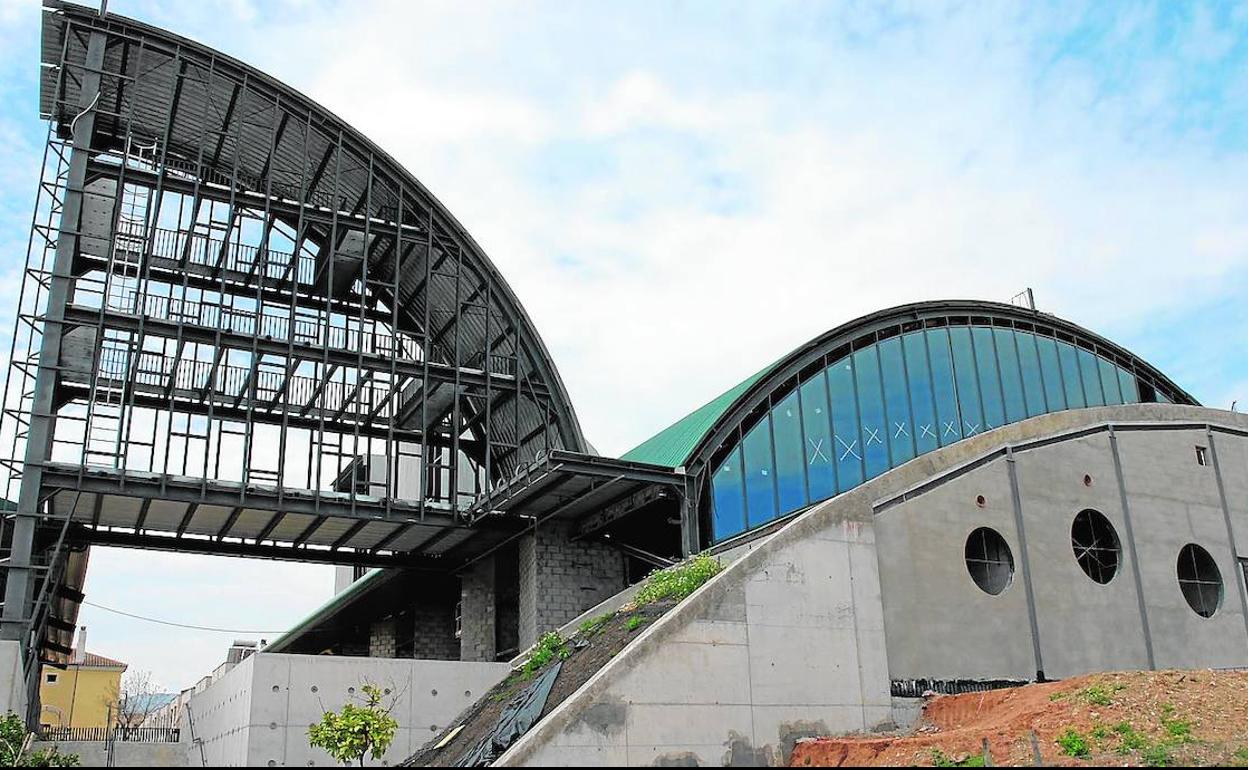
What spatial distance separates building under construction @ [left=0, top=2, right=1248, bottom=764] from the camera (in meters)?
25.0

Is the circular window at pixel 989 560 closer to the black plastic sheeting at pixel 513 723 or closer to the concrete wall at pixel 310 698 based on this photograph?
the black plastic sheeting at pixel 513 723

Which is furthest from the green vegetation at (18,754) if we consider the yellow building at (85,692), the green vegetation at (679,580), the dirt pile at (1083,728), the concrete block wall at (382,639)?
the yellow building at (85,692)

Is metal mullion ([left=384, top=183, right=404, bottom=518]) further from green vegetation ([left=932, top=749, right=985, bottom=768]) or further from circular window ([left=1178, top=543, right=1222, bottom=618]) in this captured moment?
circular window ([left=1178, top=543, right=1222, bottom=618])

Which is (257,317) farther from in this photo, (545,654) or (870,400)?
(870,400)

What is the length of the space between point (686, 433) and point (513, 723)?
14478 millimetres

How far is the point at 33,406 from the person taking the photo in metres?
32.2

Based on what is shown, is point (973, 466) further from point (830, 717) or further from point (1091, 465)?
point (830, 717)

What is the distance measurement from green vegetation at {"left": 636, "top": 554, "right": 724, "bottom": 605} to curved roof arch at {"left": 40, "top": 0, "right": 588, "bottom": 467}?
11.8 meters

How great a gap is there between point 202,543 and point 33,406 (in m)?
7.20

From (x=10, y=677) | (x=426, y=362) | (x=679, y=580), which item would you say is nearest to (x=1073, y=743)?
(x=679, y=580)

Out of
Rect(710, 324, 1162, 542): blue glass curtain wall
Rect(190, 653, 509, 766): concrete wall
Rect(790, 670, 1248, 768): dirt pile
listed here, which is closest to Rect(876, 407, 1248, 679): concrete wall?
Rect(790, 670, 1248, 768): dirt pile

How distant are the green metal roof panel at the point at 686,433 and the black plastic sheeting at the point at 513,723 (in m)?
9.81

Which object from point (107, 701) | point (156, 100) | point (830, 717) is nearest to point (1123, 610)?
point (830, 717)

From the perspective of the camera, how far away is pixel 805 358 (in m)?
34.7
